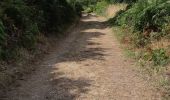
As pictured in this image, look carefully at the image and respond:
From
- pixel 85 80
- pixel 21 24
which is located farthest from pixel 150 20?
pixel 85 80

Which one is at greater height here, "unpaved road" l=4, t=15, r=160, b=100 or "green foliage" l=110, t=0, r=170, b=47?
"green foliage" l=110, t=0, r=170, b=47

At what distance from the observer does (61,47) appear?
17188 mm

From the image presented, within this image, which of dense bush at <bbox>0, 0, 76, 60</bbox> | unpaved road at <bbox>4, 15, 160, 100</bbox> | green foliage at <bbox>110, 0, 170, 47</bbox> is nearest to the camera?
unpaved road at <bbox>4, 15, 160, 100</bbox>

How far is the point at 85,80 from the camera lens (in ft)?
34.5

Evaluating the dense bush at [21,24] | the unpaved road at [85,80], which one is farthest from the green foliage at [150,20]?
the dense bush at [21,24]

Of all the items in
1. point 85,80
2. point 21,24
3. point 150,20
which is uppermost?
point 21,24

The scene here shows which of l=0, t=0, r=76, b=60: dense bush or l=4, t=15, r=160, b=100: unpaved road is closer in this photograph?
l=4, t=15, r=160, b=100: unpaved road

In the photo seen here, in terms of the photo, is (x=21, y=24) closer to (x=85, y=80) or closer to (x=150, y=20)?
(x=85, y=80)

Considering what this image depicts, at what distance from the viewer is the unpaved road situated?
9.16 metres

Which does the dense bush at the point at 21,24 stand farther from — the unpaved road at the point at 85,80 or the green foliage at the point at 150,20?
the green foliage at the point at 150,20

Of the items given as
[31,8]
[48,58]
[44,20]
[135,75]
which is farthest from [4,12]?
[135,75]

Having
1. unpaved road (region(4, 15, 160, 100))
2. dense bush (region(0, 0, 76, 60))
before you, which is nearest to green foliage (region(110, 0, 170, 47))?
unpaved road (region(4, 15, 160, 100))

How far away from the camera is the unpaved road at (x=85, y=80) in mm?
9156

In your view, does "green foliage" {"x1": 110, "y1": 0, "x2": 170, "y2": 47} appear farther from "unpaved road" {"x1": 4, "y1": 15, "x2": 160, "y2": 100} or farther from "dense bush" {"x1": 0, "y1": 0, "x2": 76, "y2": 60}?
"dense bush" {"x1": 0, "y1": 0, "x2": 76, "y2": 60}
